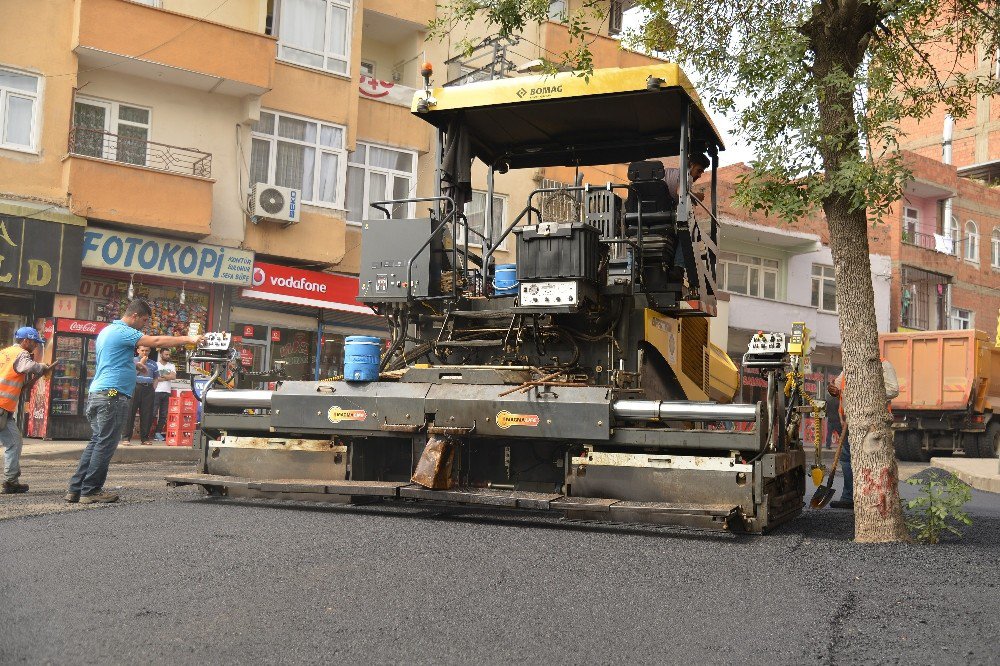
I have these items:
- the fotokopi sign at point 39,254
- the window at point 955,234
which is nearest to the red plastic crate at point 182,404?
the fotokopi sign at point 39,254

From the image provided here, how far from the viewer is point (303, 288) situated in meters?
21.7

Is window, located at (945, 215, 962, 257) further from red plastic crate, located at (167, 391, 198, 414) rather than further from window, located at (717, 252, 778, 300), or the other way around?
red plastic crate, located at (167, 391, 198, 414)

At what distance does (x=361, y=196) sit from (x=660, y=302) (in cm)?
1653

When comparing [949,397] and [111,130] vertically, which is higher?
[111,130]

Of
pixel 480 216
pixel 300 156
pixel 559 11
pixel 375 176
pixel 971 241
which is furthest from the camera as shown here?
pixel 971 241

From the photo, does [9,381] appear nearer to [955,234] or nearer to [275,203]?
[275,203]

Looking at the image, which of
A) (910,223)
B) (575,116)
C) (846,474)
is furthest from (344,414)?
(910,223)

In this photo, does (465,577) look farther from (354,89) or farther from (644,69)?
(354,89)

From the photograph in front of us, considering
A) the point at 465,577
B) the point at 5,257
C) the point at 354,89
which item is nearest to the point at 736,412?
the point at 465,577

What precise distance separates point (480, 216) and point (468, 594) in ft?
16.4

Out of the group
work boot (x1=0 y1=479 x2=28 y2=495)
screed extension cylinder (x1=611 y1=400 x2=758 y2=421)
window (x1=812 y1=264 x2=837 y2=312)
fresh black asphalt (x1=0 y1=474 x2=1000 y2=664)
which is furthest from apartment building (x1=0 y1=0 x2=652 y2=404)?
window (x1=812 y1=264 x2=837 y2=312)

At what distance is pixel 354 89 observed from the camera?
74.3 ft

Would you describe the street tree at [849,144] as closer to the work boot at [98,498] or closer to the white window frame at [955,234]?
the work boot at [98,498]

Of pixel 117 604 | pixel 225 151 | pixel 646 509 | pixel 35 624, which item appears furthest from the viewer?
pixel 225 151
